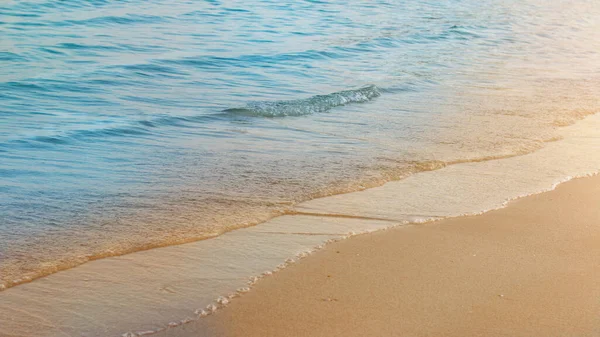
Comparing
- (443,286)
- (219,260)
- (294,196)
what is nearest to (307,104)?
(294,196)

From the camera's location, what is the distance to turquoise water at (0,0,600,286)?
183 inches

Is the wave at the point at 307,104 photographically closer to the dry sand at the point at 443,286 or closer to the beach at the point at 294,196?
the beach at the point at 294,196

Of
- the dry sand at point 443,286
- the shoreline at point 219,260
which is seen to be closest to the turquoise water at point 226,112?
the shoreline at point 219,260

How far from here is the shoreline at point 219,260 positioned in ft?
10.8

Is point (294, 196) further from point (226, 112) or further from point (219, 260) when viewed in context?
point (226, 112)

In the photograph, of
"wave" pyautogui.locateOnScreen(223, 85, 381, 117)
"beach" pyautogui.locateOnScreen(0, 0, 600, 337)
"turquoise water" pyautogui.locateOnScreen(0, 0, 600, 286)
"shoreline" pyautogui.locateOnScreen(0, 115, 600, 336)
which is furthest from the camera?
"wave" pyautogui.locateOnScreen(223, 85, 381, 117)

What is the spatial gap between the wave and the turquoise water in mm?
34

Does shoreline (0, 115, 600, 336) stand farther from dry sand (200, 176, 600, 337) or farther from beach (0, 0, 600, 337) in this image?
dry sand (200, 176, 600, 337)

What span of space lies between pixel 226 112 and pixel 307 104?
2.84 feet

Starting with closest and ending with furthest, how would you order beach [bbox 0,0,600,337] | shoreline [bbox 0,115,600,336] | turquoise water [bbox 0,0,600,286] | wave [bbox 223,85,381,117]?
1. shoreline [bbox 0,115,600,336]
2. beach [bbox 0,0,600,337]
3. turquoise water [bbox 0,0,600,286]
4. wave [bbox 223,85,381,117]

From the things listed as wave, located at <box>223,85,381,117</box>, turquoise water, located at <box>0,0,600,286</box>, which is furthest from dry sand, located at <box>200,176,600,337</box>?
wave, located at <box>223,85,381,117</box>

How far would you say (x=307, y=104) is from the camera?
8.02 meters

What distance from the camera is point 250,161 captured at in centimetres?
582

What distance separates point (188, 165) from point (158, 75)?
175 inches
